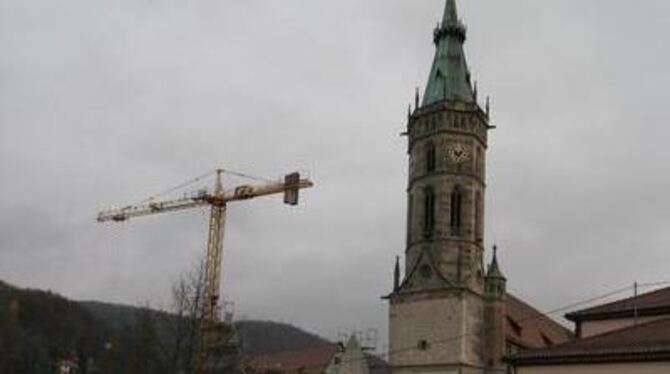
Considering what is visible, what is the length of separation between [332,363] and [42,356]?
181ft

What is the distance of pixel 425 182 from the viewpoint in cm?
7712

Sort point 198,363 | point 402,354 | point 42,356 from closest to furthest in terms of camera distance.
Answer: point 198,363
point 402,354
point 42,356

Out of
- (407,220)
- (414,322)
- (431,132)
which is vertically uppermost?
(431,132)

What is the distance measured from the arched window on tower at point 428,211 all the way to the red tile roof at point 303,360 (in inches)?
955

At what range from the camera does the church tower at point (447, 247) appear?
72.0 metres

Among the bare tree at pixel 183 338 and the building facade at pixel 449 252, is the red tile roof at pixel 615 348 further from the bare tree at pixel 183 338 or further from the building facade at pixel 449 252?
the building facade at pixel 449 252

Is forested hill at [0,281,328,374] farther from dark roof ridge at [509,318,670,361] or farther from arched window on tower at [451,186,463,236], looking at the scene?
dark roof ridge at [509,318,670,361]

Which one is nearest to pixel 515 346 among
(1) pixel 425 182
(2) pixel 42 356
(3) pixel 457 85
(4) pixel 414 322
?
(4) pixel 414 322

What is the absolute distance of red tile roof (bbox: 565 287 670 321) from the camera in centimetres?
4078

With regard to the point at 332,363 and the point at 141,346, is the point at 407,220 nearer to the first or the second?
the point at 332,363

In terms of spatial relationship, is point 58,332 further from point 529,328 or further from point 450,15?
point 450,15

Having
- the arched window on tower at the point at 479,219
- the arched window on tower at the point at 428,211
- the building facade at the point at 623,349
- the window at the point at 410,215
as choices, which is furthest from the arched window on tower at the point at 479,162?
the building facade at the point at 623,349

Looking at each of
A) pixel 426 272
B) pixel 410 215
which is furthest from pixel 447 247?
pixel 410 215

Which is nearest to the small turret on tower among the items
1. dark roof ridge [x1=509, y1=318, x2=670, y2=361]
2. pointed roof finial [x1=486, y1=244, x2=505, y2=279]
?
pointed roof finial [x1=486, y1=244, x2=505, y2=279]
